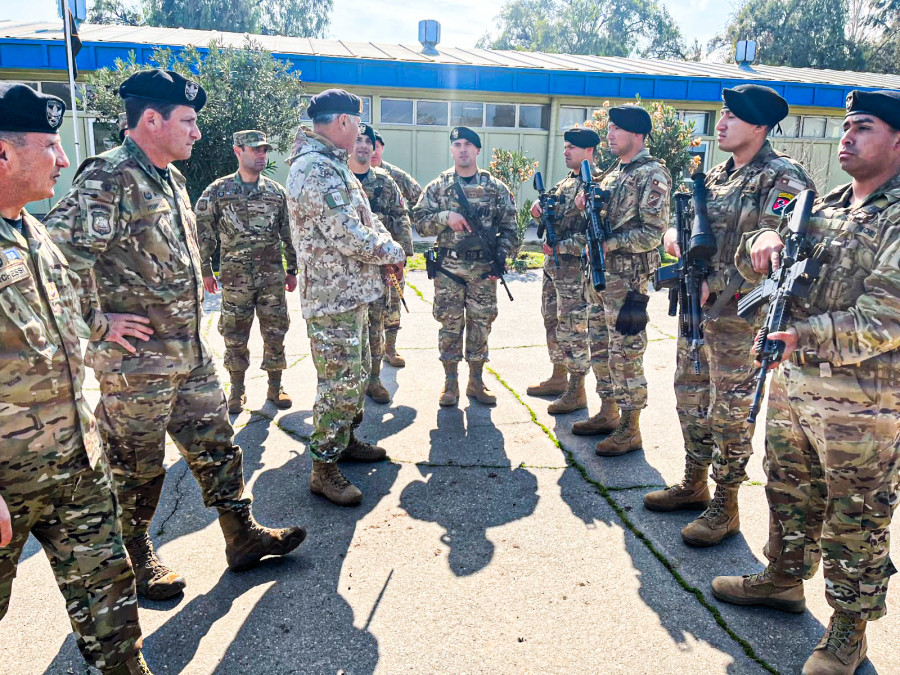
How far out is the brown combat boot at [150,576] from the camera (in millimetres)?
2881

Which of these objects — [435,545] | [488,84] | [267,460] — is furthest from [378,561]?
→ [488,84]

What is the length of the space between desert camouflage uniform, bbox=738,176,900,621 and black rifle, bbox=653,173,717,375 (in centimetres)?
79

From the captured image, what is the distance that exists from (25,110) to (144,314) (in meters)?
1.08

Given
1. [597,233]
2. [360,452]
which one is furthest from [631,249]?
[360,452]

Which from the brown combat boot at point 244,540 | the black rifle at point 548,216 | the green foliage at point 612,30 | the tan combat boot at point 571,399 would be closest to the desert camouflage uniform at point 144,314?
the brown combat boot at point 244,540

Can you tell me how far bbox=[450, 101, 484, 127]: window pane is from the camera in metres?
16.9

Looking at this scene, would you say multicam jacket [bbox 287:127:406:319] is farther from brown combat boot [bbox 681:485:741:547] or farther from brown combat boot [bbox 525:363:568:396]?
brown combat boot [bbox 525:363:568:396]

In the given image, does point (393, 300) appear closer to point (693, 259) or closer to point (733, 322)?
point (693, 259)

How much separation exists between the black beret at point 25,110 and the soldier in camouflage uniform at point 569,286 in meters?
3.82

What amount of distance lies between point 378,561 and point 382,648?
2.07 ft

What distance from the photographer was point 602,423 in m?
4.79

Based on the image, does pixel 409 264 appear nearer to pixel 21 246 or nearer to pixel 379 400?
pixel 379 400

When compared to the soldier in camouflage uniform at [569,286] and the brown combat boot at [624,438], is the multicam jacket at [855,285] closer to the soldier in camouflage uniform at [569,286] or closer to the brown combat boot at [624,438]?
the brown combat boot at [624,438]

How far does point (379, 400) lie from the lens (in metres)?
5.50
